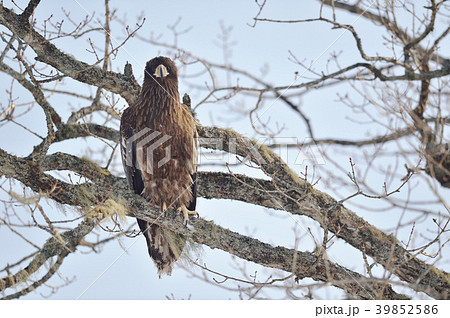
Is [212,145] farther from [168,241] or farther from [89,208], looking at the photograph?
[89,208]

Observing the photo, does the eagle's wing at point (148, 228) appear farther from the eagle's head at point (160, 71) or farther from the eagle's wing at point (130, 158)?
the eagle's head at point (160, 71)

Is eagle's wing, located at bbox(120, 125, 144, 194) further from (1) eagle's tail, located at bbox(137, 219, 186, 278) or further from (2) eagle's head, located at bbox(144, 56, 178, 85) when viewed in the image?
(2) eagle's head, located at bbox(144, 56, 178, 85)

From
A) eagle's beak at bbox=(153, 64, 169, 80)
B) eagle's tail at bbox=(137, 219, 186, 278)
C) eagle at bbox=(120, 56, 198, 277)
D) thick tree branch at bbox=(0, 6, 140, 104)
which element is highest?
eagle's beak at bbox=(153, 64, 169, 80)

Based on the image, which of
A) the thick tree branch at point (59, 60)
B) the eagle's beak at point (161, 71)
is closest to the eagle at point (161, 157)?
the eagle's beak at point (161, 71)

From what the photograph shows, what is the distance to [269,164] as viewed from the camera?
202 inches

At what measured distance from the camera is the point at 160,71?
5539 mm

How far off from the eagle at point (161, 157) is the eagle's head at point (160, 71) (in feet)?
0.06

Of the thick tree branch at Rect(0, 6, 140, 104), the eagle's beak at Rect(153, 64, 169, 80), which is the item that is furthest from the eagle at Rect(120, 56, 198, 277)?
the thick tree branch at Rect(0, 6, 140, 104)

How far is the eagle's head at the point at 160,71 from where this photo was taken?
555 cm

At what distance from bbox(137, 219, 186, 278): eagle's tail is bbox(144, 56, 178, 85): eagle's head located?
1.54 meters

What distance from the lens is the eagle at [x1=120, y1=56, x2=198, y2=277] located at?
5.22 meters
